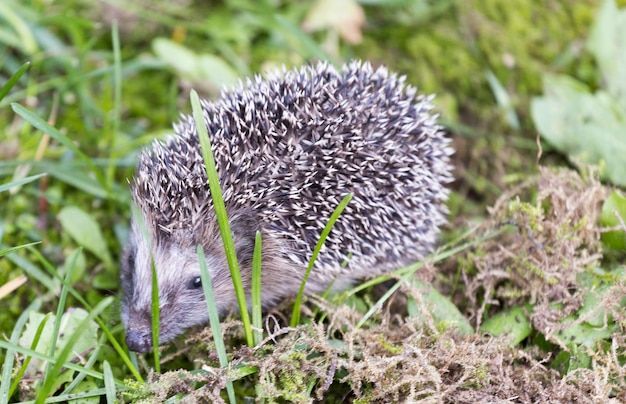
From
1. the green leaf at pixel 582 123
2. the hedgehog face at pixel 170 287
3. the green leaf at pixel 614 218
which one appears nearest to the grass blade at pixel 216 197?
the hedgehog face at pixel 170 287

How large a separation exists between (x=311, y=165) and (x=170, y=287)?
3.50ft

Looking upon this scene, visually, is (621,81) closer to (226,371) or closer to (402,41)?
(402,41)

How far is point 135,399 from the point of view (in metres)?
3.03

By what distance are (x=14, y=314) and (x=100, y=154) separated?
149 cm

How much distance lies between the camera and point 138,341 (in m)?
3.31

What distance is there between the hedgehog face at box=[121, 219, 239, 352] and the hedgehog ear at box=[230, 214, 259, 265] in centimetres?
12

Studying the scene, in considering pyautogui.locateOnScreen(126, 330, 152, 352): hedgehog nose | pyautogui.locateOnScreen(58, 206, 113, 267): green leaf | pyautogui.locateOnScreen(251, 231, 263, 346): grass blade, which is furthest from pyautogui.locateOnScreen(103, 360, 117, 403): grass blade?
pyautogui.locateOnScreen(58, 206, 113, 267): green leaf

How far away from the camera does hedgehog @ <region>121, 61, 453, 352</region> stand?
3.42 metres

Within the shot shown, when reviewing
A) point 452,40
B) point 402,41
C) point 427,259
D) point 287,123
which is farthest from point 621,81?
point 287,123

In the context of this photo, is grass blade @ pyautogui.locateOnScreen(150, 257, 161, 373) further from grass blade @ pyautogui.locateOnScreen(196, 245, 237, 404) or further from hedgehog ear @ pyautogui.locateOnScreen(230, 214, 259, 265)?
hedgehog ear @ pyautogui.locateOnScreen(230, 214, 259, 265)

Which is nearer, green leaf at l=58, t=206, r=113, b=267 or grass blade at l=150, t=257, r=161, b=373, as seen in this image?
grass blade at l=150, t=257, r=161, b=373

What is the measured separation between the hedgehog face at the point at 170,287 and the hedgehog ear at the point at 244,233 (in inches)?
4.7

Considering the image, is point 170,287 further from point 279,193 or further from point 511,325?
point 511,325

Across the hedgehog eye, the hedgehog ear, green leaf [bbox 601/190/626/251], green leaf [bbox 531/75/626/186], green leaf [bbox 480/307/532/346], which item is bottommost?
green leaf [bbox 480/307/532/346]
